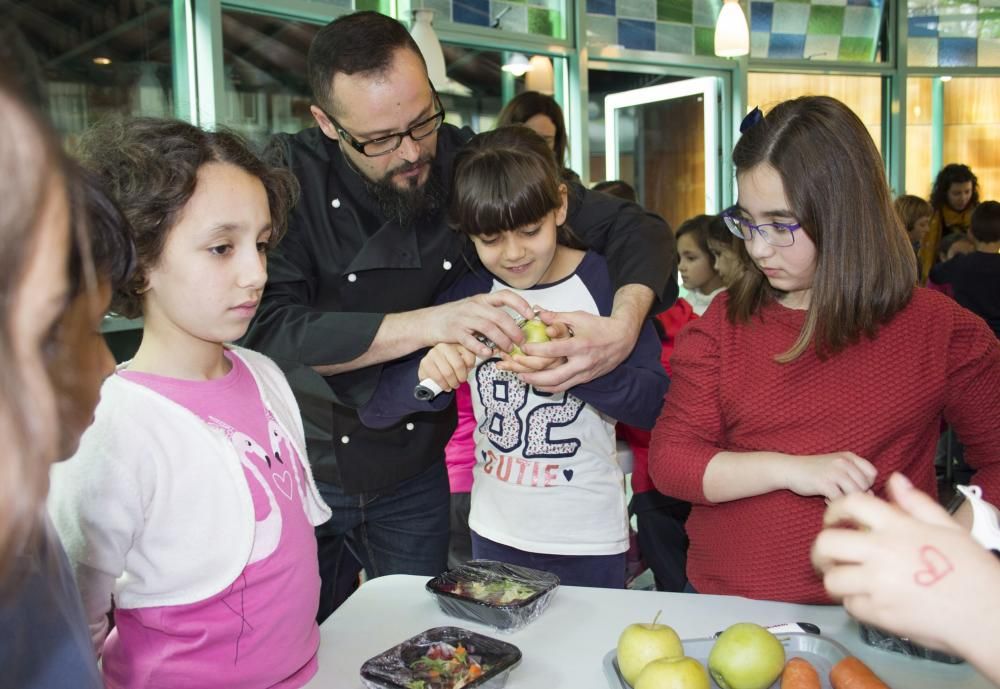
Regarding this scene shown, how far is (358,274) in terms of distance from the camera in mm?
2029

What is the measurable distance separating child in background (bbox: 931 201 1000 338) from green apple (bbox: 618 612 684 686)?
3.96 m

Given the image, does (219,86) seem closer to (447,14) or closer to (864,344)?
(447,14)

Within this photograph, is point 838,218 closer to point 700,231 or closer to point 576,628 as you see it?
point 576,628

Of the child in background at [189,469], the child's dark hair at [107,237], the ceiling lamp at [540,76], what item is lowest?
the child in background at [189,469]

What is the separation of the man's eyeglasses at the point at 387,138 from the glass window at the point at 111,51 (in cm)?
171

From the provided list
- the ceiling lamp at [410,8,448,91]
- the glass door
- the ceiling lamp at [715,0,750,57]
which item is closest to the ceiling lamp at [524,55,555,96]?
the glass door

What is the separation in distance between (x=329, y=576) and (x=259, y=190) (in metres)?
0.97

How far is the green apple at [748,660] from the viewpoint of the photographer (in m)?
1.15

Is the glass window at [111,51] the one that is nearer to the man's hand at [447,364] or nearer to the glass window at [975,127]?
the man's hand at [447,364]

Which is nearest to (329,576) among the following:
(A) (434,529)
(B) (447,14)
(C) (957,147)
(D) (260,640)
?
(A) (434,529)

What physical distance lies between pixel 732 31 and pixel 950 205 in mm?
2059

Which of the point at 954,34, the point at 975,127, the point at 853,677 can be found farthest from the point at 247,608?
the point at 975,127

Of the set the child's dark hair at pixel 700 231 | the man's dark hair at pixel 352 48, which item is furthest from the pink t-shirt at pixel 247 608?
the child's dark hair at pixel 700 231

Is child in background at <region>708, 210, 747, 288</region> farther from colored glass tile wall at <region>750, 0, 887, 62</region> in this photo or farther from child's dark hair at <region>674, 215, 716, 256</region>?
colored glass tile wall at <region>750, 0, 887, 62</region>
